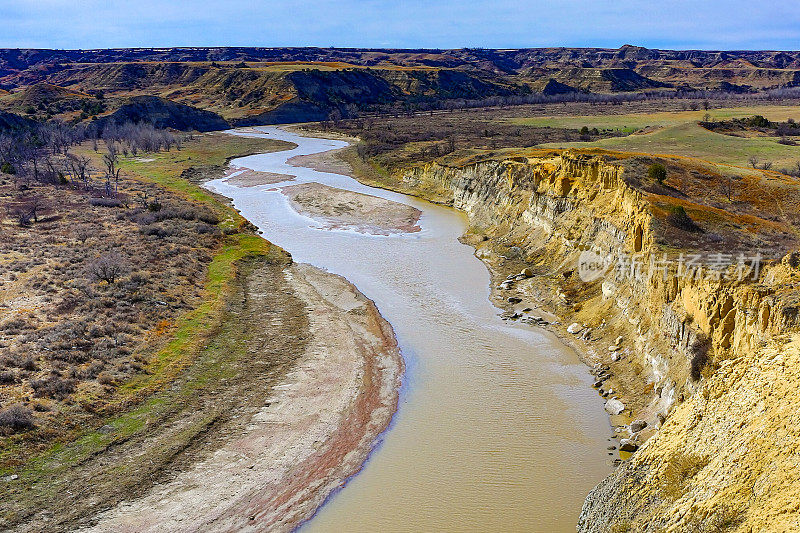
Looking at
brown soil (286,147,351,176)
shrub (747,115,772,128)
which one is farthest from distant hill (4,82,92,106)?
shrub (747,115,772,128)

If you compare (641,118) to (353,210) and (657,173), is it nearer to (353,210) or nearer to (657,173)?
(353,210)

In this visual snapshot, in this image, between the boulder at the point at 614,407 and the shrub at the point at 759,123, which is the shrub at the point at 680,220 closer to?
the boulder at the point at 614,407

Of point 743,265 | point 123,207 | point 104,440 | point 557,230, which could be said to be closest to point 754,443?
point 743,265

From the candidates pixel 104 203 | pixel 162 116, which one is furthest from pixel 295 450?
pixel 162 116

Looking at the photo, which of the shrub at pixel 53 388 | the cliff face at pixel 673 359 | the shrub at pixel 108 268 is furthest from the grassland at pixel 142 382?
the cliff face at pixel 673 359

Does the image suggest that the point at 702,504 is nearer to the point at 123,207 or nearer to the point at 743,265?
the point at 743,265

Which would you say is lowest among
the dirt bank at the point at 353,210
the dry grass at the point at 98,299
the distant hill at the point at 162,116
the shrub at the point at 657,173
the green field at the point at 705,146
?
the dry grass at the point at 98,299
